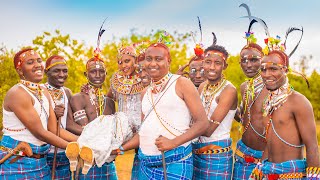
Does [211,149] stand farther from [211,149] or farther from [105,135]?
[105,135]

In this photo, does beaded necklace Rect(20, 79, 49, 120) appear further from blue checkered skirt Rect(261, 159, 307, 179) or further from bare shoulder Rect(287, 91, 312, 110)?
bare shoulder Rect(287, 91, 312, 110)

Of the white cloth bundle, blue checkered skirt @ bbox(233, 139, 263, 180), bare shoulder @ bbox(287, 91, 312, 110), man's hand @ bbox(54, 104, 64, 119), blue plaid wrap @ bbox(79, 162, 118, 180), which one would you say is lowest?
blue plaid wrap @ bbox(79, 162, 118, 180)

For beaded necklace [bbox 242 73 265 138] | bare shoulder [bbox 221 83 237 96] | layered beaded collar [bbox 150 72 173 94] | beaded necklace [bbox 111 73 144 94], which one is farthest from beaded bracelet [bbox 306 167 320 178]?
beaded necklace [bbox 111 73 144 94]

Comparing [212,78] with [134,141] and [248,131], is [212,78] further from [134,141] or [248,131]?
[134,141]

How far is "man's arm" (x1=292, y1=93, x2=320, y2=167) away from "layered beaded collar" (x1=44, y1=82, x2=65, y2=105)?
2.97 m

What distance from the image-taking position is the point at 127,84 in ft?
20.6

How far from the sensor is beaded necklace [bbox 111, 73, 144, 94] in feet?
20.4

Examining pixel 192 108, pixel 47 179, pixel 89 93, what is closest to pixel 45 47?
pixel 89 93

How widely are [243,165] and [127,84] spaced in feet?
6.14

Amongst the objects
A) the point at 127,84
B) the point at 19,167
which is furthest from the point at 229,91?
the point at 19,167

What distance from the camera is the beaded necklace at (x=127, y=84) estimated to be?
6.23 meters

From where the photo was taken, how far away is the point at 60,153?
5.89 meters

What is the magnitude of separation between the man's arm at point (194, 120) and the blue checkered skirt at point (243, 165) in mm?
1256

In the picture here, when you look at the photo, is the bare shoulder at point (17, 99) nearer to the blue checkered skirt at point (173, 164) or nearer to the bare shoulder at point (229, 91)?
the blue checkered skirt at point (173, 164)
